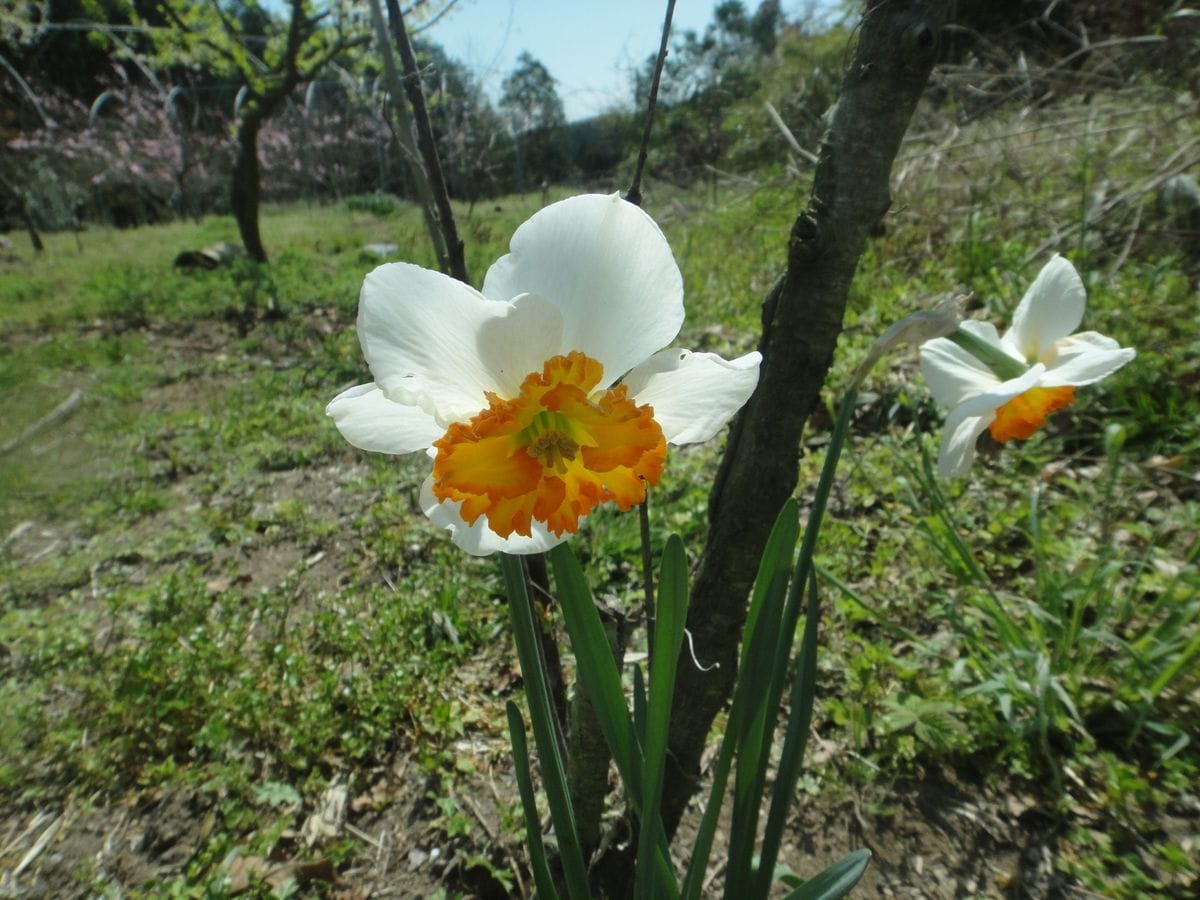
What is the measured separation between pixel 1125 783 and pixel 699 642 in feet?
3.47

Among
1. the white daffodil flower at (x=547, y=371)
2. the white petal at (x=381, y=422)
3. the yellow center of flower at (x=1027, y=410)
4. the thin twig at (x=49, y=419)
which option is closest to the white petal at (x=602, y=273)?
the white daffodil flower at (x=547, y=371)

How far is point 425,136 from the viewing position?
3.12ft

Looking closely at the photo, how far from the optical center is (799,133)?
257 inches

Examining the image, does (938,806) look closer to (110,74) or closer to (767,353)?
(767,353)

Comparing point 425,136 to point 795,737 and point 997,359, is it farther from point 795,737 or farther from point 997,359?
point 795,737

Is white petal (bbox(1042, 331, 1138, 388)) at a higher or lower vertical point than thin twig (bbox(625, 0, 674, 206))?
lower

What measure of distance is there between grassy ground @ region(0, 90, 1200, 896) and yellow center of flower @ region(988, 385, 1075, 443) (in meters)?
0.35

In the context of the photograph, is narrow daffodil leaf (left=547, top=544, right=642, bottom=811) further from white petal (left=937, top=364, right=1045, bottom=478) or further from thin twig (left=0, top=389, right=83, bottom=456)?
thin twig (left=0, top=389, right=83, bottom=456)

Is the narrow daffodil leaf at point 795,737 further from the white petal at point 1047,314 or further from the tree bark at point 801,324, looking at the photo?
the white petal at point 1047,314

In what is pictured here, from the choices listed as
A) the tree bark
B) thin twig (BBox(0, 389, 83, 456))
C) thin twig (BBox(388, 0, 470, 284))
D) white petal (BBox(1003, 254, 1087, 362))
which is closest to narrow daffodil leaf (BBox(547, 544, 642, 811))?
the tree bark

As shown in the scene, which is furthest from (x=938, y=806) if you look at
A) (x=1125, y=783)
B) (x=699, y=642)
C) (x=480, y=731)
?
(x=480, y=731)

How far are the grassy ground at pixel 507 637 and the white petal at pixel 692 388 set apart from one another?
0.61 metres

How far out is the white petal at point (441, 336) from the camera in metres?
0.58

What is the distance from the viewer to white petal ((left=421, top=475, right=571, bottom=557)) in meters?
0.64
